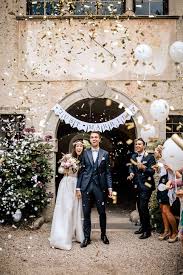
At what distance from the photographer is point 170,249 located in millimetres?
6746

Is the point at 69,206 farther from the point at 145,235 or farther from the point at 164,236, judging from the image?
the point at 164,236

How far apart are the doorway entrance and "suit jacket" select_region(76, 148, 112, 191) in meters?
4.52

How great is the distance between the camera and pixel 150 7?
34.0 feet

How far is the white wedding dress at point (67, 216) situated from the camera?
7121 mm

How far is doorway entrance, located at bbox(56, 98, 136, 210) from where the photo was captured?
12.7m

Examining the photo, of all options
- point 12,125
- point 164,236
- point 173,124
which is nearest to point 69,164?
point 164,236

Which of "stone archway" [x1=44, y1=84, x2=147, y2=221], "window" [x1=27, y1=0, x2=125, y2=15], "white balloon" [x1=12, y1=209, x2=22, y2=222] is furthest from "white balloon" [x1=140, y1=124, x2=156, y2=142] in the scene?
"white balloon" [x1=12, y1=209, x2=22, y2=222]

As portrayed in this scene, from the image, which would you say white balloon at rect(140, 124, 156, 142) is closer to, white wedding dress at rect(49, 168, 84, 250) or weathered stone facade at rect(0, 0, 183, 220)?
weathered stone facade at rect(0, 0, 183, 220)

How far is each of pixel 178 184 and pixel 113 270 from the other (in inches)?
56.5

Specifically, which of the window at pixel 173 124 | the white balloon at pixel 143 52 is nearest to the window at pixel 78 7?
the white balloon at pixel 143 52

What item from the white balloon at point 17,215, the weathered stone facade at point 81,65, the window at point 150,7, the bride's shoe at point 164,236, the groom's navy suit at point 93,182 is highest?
the window at point 150,7

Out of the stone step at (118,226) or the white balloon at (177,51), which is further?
the stone step at (118,226)

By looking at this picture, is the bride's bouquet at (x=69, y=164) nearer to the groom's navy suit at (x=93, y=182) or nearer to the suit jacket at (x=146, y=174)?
the groom's navy suit at (x=93, y=182)

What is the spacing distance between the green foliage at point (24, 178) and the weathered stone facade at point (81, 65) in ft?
2.51
